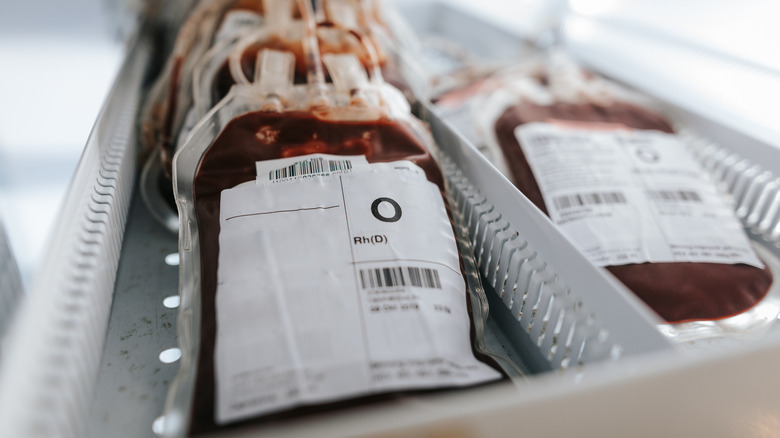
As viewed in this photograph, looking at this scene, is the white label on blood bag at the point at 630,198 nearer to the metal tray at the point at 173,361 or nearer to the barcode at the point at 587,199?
the barcode at the point at 587,199

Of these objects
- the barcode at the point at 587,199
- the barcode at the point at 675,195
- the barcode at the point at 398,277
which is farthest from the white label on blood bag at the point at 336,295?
the barcode at the point at 675,195

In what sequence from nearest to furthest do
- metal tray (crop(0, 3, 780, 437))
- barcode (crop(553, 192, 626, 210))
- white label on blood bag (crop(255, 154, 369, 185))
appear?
1. metal tray (crop(0, 3, 780, 437))
2. white label on blood bag (crop(255, 154, 369, 185))
3. barcode (crop(553, 192, 626, 210))

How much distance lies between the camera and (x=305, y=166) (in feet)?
1.63

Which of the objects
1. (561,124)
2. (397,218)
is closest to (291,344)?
(397,218)

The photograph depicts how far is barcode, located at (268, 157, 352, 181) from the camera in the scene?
0.49 metres

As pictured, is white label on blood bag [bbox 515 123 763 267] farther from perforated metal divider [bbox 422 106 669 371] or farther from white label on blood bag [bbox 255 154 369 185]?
white label on blood bag [bbox 255 154 369 185]

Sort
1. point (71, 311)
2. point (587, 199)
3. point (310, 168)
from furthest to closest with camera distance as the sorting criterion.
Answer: point (587, 199) < point (310, 168) < point (71, 311)

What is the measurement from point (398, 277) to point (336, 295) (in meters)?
0.06

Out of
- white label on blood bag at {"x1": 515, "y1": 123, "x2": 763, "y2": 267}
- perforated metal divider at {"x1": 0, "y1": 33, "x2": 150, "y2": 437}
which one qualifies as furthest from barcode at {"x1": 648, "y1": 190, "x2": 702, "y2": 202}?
perforated metal divider at {"x1": 0, "y1": 33, "x2": 150, "y2": 437}

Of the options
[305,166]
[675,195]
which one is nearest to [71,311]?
[305,166]

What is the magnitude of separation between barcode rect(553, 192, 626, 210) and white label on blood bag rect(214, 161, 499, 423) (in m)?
0.20

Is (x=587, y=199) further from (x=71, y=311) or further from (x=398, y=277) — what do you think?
(x=71, y=311)

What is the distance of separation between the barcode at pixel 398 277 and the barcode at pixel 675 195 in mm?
365

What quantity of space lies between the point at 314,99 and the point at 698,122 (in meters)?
0.62
